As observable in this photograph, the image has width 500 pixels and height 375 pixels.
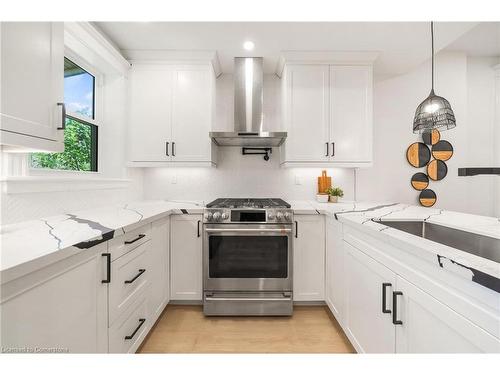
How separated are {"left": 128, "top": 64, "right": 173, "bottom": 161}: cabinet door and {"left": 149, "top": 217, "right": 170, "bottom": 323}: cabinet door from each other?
798 millimetres

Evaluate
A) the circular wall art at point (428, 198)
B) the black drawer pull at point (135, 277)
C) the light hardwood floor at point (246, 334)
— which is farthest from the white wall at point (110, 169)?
the circular wall art at point (428, 198)

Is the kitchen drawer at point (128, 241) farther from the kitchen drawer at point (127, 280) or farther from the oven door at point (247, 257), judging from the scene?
the oven door at point (247, 257)

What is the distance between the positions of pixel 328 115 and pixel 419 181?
1.37 m

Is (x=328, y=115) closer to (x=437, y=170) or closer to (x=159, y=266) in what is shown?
(x=437, y=170)

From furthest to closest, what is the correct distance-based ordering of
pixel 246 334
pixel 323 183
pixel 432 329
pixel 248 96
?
pixel 323 183 < pixel 248 96 < pixel 246 334 < pixel 432 329

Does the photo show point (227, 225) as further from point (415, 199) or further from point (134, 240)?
point (415, 199)

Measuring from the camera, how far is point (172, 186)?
2.89 metres

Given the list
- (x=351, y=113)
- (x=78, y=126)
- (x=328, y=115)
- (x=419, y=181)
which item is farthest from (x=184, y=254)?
(x=419, y=181)

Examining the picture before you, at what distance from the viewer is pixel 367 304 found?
1.40m

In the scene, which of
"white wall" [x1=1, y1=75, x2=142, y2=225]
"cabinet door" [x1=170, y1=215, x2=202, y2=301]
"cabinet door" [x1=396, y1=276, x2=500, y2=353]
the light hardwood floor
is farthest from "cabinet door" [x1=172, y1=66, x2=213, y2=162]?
"cabinet door" [x1=396, y1=276, x2=500, y2=353]

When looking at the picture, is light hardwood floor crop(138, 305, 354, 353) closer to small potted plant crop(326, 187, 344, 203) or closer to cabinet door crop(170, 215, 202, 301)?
A: cabinet door crop(170, 215, 202, 301)

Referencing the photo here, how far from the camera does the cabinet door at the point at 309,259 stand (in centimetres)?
223

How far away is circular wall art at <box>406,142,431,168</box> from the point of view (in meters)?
2.86

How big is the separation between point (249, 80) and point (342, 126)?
3.54 ft
